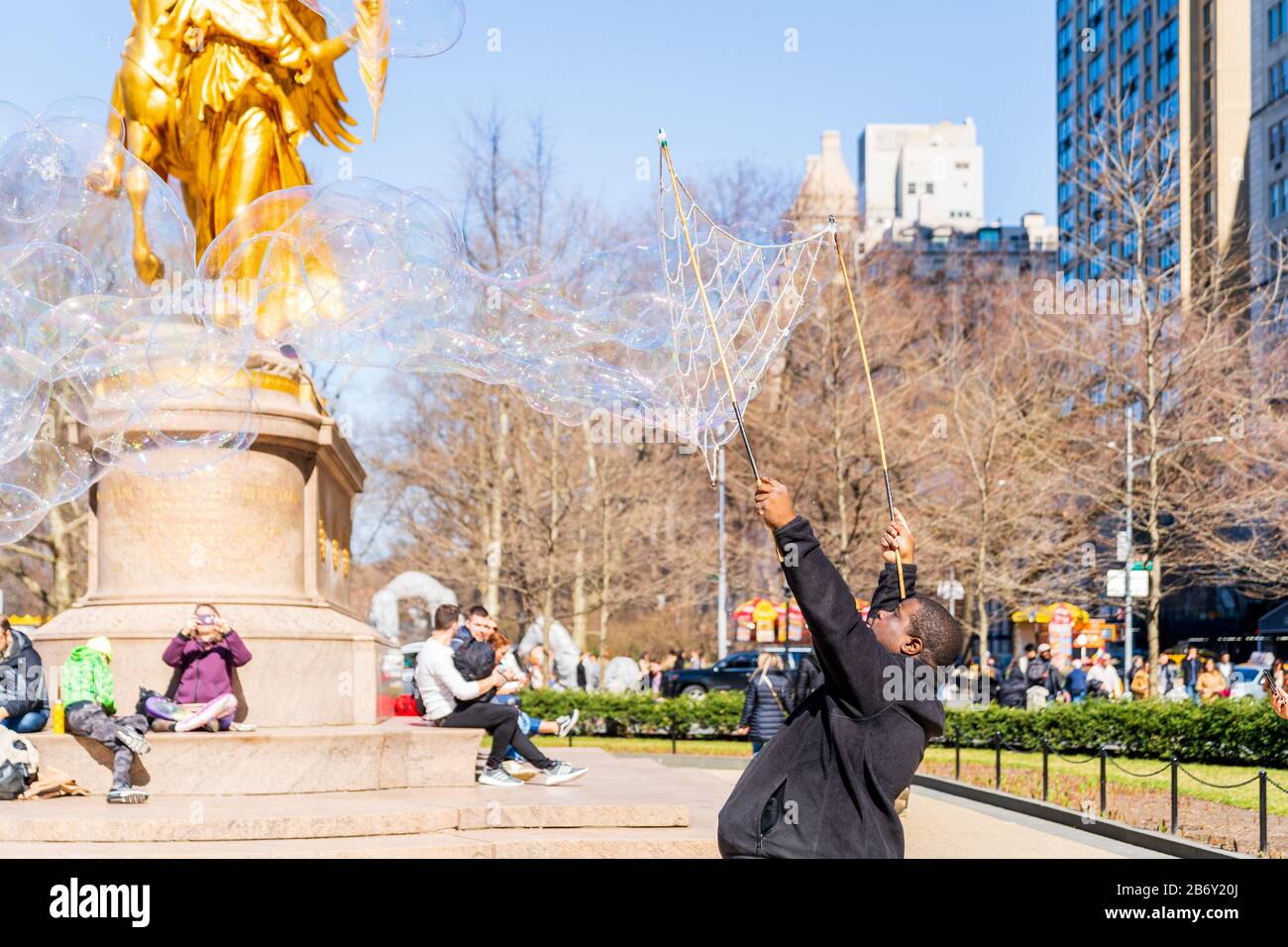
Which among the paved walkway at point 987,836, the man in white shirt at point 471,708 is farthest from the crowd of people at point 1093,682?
the man in white shirt at point 471,708

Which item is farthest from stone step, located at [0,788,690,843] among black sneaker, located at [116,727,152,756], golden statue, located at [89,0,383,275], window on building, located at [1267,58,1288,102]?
window on building, located at [1267,58,1288,102]

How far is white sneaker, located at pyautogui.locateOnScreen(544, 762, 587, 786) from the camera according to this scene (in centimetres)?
1272

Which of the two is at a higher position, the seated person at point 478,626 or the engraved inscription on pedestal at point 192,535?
the engraved inscription on pedestal at point 192,535

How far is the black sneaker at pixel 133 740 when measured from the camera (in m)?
11.2

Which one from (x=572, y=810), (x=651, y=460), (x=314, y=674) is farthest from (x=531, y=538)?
(x=572, y=810)

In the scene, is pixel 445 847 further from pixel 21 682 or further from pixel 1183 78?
pixel 1183 78

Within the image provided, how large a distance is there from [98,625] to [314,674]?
1.68 m

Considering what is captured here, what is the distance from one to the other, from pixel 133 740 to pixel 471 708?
2.78 metres

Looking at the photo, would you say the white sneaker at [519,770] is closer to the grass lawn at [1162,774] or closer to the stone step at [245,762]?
the stone step at [245,762]

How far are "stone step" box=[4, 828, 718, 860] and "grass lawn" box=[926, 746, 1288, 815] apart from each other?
7582 mm

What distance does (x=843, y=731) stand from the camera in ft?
17.2

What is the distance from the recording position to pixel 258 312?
1158 cm

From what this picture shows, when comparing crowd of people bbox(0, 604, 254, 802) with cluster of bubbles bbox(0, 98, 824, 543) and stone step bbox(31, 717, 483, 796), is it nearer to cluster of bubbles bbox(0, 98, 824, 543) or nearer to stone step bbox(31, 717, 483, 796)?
stone step bbox(31, 717, 483, 796)

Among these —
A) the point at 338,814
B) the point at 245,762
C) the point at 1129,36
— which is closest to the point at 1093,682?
the point at 245,762
